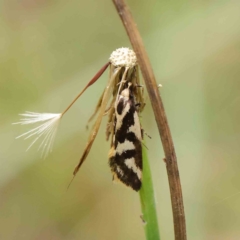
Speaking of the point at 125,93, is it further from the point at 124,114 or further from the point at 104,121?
the point at 104,121

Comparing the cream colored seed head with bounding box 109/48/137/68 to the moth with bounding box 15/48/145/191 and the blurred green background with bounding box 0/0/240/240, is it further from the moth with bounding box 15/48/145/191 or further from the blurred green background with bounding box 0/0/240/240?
the blurred green background with bounding box 0/0/240/240

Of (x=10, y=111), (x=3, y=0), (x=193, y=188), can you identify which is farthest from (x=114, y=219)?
(x=3, y=0)

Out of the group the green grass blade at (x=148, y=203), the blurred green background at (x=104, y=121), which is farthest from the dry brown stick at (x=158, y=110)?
the blurred green background at (x=104, y=121)

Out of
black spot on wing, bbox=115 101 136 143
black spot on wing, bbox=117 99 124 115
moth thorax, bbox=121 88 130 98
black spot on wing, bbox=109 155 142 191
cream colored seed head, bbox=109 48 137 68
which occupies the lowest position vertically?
black spot on wing, bbox=109 155 142 191

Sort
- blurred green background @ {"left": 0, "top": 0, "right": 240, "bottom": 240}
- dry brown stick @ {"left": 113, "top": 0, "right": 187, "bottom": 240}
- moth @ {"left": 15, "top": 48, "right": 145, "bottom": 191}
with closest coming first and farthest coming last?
dry brown stick @ {"left": 113, "top": 0, "right": 187, "bottom": 240} → moth @ {"left": 15, "top": 48, "right": 145, "bottom": 191} → blurred green background @ {"left": 0, "top": 0, "right": 240, "bottom": 240}

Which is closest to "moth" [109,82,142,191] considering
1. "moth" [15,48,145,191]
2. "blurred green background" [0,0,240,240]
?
"moth" [15,48,145,191]

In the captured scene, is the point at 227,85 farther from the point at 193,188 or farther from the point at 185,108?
the point at 193,188

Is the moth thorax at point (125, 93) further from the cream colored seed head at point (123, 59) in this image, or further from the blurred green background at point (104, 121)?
the blurred green background at point (104, 121)

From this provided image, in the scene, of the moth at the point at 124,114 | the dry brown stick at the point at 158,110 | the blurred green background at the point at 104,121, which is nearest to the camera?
the dry brown stick at the point at 158,110
